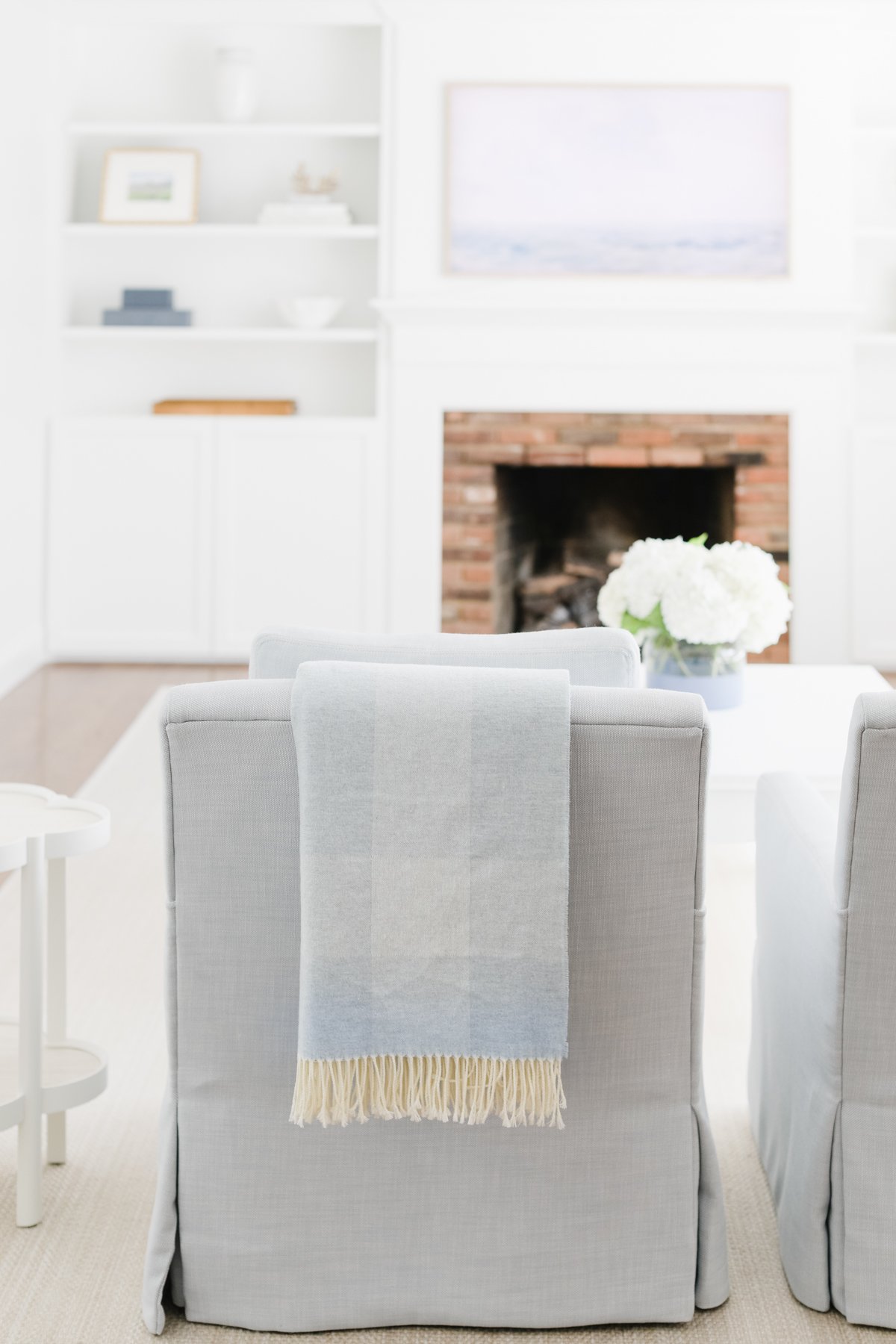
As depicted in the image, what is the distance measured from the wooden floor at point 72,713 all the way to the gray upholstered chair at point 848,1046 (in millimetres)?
2450

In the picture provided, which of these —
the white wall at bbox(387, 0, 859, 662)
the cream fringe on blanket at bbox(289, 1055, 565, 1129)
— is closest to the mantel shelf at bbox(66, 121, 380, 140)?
the white wall at bbox(387, 0, 859, 662)

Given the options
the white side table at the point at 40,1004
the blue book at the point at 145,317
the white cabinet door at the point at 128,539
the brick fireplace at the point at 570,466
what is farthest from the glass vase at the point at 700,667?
the blue book at the point at 145,317

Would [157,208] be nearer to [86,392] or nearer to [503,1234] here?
[86,392]

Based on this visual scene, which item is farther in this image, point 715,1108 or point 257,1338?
point 715,1108

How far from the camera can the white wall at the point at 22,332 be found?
5.25 m

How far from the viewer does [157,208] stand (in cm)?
584

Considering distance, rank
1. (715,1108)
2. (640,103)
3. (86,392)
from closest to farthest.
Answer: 1. (715,1108)
2. (640,103)
3. (86,392)

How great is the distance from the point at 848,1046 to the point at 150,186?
519 cm

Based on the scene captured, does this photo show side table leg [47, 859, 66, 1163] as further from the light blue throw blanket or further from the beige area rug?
the light blue throw blanket

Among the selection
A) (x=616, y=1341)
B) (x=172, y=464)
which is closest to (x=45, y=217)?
(x=172, y=464)

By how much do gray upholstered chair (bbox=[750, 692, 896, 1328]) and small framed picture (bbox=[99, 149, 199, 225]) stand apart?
482 cm

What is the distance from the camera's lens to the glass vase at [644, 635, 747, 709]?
301 cm

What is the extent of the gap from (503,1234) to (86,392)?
5.12 m

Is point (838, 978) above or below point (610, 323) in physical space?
below
